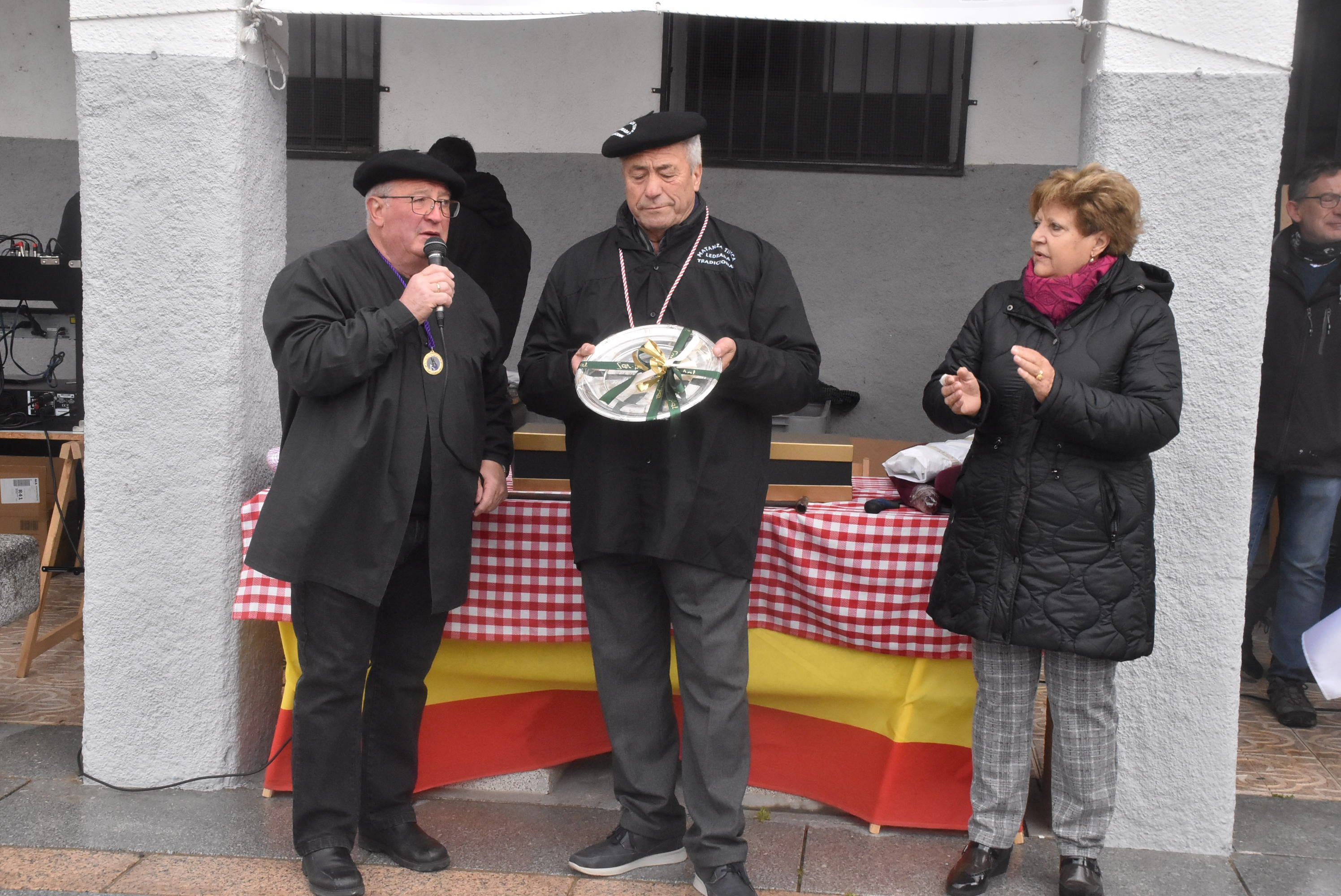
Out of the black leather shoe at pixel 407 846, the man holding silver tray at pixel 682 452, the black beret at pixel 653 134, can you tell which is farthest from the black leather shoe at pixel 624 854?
the black beret at pixel 653 134

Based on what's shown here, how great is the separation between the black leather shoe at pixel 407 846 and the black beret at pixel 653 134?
5.89ft

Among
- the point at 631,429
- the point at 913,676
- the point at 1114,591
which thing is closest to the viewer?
the point at 1114,591

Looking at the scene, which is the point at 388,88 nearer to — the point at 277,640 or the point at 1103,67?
the point at 277,640

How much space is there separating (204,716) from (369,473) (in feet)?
3.95

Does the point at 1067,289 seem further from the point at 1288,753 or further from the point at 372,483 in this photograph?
the point at 1288,753

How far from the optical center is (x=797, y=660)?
340cm

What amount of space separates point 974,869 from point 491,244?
2615mm

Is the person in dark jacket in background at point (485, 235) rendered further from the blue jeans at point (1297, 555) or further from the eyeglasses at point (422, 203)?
the blue jeans at point (1297, 555)

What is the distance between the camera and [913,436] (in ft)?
21.8

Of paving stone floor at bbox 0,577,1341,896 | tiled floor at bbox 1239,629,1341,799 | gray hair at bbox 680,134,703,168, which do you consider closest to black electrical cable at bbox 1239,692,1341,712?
tiled floor at bbox 1239,629,1341,799

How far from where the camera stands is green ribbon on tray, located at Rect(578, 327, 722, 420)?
2.71 metres

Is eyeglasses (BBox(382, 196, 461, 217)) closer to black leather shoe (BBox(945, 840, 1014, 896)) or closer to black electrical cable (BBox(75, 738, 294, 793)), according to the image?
black electrical cable (BBox(75, 738, 294, 793))

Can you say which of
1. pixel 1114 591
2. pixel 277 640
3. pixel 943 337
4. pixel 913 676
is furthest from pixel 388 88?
pixel 1114 591

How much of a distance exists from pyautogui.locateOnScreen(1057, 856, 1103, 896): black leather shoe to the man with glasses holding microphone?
63.0 inches
